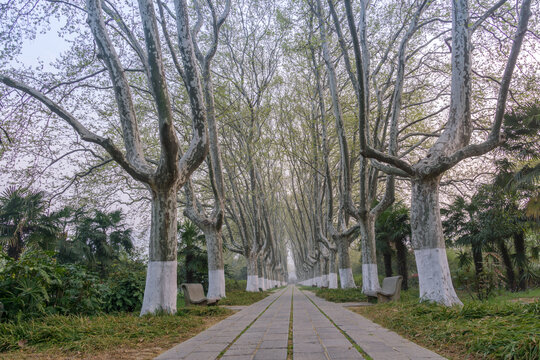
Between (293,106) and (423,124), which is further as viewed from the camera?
(293,106)

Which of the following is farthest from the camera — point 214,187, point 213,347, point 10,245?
point 10,245

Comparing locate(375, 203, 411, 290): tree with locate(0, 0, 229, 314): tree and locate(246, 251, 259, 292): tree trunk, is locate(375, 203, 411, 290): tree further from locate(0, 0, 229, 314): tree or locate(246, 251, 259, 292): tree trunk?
locate(0, 0, 229, 314): tree

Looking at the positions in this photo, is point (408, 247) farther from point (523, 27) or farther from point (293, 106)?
point (523, 27)

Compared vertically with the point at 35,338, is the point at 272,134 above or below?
above

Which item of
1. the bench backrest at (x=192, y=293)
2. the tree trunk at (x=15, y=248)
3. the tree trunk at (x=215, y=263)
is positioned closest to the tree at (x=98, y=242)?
the tree trunk at (x=15, y=248)

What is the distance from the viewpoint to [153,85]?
6703mm

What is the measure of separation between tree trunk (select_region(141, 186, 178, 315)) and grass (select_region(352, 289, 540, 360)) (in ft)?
14.2

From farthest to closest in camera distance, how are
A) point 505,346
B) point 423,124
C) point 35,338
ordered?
point 423,124 < point 35,338 < point 505,346

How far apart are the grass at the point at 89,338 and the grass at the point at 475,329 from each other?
3340mm

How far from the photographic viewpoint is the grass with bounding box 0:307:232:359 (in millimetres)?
3908

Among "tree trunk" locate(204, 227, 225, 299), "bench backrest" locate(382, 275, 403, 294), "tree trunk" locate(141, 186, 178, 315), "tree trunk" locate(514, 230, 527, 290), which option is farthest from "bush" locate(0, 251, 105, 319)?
"tree trunk" locate(514, 230, 527, 290)

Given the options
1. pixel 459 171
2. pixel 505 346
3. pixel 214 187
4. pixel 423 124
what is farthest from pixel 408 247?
pixel 505 346

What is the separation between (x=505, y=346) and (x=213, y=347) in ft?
10.3

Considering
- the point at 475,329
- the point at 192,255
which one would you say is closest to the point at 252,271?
the point at 192,255
